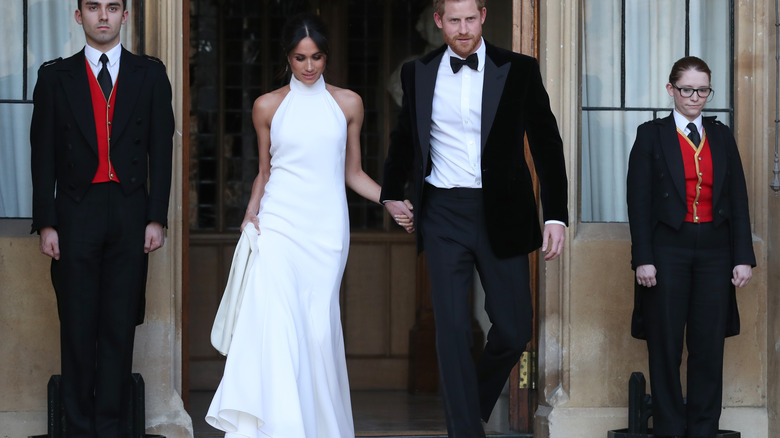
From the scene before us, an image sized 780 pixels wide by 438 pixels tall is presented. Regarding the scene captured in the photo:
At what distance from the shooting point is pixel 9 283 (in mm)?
6262

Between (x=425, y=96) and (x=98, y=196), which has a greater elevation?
(x=425, y=96)

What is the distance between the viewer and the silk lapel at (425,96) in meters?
5.23

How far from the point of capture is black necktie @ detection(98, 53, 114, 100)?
5.67m

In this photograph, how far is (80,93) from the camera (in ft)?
18.5

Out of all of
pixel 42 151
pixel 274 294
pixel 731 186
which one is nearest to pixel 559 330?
pixel 731 186

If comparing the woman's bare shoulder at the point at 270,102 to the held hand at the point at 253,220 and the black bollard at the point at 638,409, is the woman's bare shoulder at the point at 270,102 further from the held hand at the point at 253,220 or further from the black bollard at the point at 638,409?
the black bollard at the point at 638,409

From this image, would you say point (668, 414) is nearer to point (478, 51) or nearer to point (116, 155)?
point (478, 51)

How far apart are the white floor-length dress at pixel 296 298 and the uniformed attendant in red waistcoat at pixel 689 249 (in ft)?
5.01

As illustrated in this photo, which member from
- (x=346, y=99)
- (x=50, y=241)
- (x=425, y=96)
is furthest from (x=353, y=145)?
(x=50, y=241)

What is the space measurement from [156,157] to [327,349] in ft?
3.87

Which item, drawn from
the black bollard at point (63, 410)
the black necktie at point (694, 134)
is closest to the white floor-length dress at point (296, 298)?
the black bollard at point (63, 410)

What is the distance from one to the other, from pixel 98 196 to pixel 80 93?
1.57 ft

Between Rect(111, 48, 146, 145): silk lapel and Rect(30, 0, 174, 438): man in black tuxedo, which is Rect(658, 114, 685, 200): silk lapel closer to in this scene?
Rect(30, 0, 174, 438): man in black tuxedo

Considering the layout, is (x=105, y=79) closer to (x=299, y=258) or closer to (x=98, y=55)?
(x=98, y=55)
